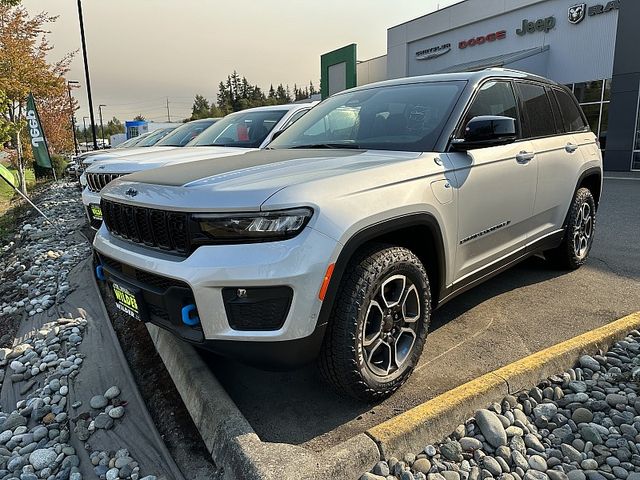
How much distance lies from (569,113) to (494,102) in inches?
59.7

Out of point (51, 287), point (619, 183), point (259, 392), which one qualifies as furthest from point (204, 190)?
point (619, 183)

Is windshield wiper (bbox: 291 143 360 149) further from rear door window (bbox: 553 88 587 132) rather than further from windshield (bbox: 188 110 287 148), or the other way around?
windshield (bbox: 188 110 287 148)

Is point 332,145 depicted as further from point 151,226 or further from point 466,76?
point 151,226

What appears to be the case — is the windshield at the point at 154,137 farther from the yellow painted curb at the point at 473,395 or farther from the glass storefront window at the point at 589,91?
the glass storefront window at the point at 589,91

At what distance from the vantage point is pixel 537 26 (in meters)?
19.1

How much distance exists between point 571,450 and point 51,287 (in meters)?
5.37

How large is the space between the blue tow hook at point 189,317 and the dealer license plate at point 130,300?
1.27ft

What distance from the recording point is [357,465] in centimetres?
214

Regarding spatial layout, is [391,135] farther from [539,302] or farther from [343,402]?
[539,302]

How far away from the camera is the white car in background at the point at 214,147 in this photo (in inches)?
212

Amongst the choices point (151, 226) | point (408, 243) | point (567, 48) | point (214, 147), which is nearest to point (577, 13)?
point (567, 48)

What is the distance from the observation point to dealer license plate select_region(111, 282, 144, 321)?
2531mm

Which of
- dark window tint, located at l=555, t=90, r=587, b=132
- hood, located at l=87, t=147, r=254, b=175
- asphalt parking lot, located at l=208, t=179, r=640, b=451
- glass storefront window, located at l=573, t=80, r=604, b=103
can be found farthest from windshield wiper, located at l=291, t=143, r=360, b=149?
glass storefront window, located at l=573, t=80, r=604, b=103

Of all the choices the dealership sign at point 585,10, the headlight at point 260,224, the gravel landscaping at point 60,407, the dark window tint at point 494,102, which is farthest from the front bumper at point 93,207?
the dealership sign at point 585,10
